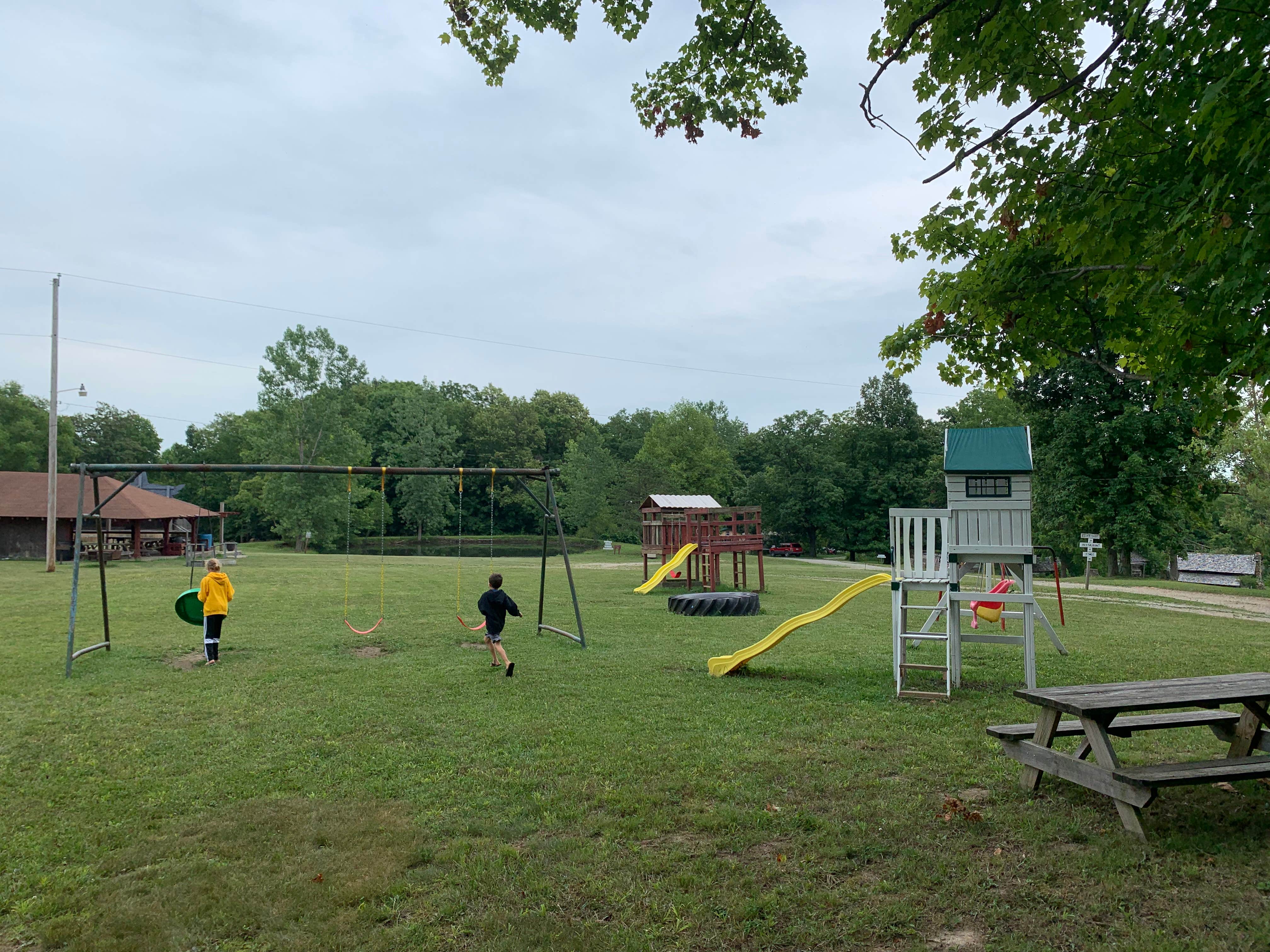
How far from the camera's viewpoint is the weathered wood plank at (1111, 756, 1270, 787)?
440 cm

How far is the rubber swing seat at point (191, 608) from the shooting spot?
38.8 feet

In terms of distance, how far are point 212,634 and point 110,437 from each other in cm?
7534

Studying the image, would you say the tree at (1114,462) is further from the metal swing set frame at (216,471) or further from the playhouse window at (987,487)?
the metal swing set frame at (216,471)

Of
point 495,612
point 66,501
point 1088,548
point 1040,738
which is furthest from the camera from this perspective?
point 66,501

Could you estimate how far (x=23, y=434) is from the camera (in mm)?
52656

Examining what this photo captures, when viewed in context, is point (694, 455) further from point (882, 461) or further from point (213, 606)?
point (213, 606)

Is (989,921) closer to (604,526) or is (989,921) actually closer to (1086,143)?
(1086,143)

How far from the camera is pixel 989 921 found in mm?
3803

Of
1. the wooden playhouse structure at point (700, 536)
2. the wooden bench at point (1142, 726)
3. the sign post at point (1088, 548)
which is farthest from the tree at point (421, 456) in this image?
the wooden bench at point (1142, 726)

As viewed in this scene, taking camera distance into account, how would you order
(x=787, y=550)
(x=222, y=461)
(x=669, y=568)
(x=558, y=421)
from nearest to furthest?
(x=669, y=568) → (x=787, y=550) → (x=222, y=461) → (x=558, y=421)

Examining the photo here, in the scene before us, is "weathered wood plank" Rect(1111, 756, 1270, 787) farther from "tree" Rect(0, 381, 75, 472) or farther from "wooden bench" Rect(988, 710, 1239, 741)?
"tree" Rect(0, 381, 75, 472)

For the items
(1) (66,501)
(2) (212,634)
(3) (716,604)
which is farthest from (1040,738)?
(1) (66,501)

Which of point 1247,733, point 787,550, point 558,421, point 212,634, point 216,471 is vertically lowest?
point 787,550

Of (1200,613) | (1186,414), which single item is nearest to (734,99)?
(1200,613)
